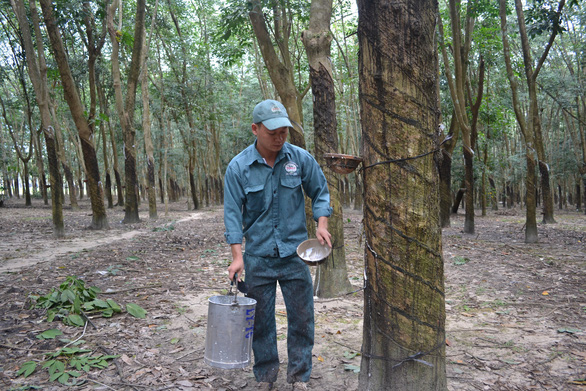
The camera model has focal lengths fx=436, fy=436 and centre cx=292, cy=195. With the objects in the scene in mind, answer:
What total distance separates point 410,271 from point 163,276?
16.6 feet

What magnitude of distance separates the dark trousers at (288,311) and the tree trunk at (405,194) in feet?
2.37

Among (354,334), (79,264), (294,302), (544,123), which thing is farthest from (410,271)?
(544,123)

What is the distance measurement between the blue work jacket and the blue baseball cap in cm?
26

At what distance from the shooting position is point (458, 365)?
134 inches

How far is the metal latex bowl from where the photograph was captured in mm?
2678

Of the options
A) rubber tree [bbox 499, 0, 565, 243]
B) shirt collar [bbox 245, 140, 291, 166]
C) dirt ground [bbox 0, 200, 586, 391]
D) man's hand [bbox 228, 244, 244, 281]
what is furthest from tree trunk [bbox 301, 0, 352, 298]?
rubber tree [bbox 499, 0, 565, 243]

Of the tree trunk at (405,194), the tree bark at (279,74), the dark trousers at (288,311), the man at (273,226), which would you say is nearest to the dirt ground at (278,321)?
the dark trousers at (288,311)

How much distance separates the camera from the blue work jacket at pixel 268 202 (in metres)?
2.85

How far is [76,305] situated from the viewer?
4.23 m

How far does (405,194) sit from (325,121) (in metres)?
3.00

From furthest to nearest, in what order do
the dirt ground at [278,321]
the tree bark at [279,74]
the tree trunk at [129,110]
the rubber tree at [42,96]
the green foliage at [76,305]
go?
the tree trunk at [129,110], the rubber tree at [42,96], the tree bark at [279,74], the green foliage at [76,305], the dirt ground at [278,321]

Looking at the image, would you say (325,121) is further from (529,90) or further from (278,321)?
(529,90)

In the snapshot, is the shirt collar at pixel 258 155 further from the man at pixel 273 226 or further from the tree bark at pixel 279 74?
the tree bark at pixel 279 74

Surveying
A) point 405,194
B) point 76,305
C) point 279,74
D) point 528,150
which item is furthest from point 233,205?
point 528,150
